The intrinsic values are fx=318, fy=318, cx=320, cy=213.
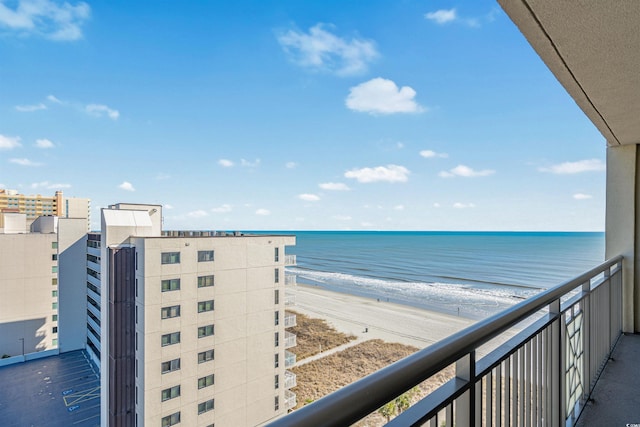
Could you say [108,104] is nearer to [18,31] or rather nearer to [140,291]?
[18,31]

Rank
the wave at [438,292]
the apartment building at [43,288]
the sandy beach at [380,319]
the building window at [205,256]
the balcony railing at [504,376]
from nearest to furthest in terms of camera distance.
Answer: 1. the balcony railing at [504,376]
2. the building window at [205,256]
3. the apartment building at [43,288]
4. the sandy beach at [380,319]
5. the wave at [438,292]

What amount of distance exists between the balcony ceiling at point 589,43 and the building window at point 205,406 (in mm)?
9137

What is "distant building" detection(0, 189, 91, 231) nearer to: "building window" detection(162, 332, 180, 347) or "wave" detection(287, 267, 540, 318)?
"building window" detection(162, 332, 180, 347)

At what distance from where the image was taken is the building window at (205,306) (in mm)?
7775

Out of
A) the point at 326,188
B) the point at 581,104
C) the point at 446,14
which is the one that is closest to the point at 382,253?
the point at 326,188

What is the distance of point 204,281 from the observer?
25.7 ft

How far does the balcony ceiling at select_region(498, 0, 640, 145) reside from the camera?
36.3 inches

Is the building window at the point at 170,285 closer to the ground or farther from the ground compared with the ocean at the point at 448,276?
farther from the ground

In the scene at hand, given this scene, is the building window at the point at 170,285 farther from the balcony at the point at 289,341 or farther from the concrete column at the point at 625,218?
the concrete column at the point at 625,218

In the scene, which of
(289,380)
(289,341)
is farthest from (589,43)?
(289,380)

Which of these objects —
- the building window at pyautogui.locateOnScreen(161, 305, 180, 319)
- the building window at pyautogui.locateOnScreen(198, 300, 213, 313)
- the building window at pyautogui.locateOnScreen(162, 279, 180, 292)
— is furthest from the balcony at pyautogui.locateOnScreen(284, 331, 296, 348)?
the building window at pyautogui.locateOnScreen(162, 279, 180, 292)

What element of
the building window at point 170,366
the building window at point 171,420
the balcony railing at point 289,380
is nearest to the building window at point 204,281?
the building window at point 170,366

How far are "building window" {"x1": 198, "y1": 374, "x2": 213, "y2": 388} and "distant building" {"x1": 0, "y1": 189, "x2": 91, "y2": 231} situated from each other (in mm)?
11602

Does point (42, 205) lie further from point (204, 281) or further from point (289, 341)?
point (289, 341)
